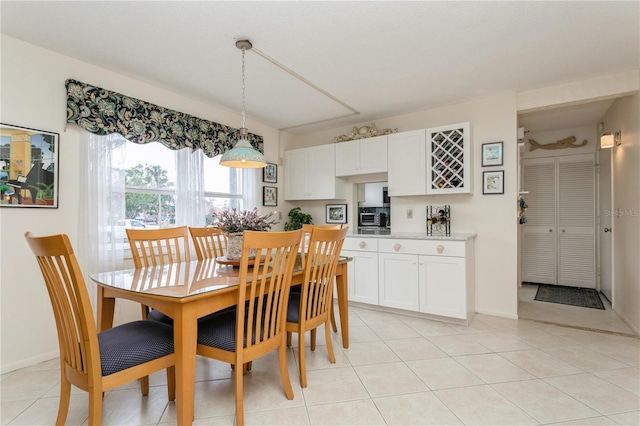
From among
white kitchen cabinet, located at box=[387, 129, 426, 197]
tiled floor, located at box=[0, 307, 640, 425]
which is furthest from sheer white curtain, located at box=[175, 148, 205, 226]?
white kitchen cabinet, located at box=[387, 129, 426, 197]

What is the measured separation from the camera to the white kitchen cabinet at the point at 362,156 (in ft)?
13.1

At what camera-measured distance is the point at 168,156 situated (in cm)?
340

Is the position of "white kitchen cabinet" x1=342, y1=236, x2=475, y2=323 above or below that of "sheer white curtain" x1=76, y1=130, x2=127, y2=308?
below

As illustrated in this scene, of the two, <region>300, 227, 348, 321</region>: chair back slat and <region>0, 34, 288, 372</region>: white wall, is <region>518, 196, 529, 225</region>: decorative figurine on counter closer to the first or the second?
<region>300, 227, 348, 321</region>: chair back slat

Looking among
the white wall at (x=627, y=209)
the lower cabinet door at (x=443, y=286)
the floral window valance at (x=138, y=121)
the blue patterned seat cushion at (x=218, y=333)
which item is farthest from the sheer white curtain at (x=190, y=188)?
the white wall at (x=627, y=209)

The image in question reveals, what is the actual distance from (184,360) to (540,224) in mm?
5485

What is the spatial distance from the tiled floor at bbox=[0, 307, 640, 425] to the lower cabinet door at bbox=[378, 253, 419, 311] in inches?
23.9

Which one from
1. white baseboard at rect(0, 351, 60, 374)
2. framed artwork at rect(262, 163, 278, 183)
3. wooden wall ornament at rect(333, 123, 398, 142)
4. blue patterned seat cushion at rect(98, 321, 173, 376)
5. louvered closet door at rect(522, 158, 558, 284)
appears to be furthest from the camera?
louvered closet door at rect(522, 158, 558, 284)

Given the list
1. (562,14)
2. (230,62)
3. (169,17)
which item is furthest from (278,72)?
(562,14)

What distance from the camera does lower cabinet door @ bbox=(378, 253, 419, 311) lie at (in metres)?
3.41

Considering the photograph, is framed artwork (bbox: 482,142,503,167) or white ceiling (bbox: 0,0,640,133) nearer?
white ceiling (bbox: 0,0,640,133)

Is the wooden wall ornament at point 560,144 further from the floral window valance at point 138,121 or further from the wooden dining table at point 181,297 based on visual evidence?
the wooden dining table at point 181,297

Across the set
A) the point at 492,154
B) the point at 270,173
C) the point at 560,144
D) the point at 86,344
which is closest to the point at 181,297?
the point at 86,344

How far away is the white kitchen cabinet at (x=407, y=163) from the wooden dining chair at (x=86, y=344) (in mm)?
2981
